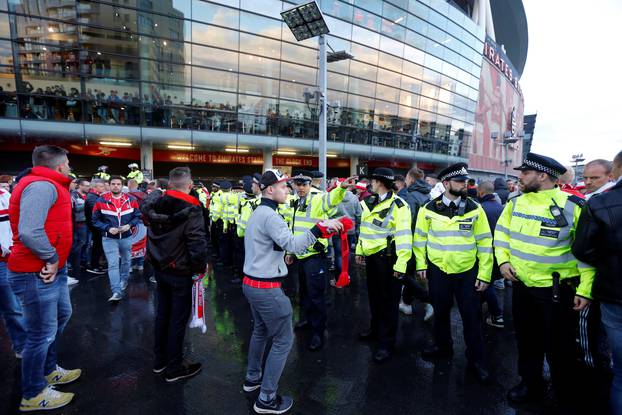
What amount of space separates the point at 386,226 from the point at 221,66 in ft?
62.7

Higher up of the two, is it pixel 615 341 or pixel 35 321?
pixel 615 341

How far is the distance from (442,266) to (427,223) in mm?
510

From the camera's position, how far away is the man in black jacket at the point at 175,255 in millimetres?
3070

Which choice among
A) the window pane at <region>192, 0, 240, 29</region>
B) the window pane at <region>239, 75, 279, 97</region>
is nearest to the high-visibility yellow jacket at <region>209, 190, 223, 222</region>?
the window pane at <region>239, 75, 279, 97</region>

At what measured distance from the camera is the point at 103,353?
3707 millimetres

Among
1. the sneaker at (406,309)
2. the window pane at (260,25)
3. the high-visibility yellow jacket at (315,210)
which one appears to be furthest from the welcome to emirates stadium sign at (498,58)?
the high-visibility yellow jacket at (315,210)

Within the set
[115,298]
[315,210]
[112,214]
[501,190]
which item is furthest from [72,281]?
[501,190]

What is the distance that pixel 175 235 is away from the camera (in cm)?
Result: 307

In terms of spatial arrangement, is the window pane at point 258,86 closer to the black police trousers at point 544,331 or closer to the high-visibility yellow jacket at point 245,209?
the high-visibility yellow jacket at point 245,209

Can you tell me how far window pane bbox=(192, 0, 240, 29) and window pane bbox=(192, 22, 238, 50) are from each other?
33 centimetres

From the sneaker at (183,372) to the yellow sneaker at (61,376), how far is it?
941 millimetres

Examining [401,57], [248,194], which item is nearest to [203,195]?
[248,194]

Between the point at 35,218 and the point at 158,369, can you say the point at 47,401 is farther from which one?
the point at 35,218

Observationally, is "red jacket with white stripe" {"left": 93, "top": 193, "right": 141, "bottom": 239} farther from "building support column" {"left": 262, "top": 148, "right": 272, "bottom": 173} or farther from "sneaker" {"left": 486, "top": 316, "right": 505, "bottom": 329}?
"building support column" {"left": 262, "top": 148, "right": 272, "bottom": 173}
